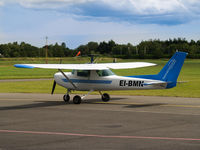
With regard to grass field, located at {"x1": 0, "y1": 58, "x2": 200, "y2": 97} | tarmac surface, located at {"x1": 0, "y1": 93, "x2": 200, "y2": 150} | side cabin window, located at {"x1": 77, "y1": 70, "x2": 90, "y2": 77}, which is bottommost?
grass field, located at {"x1": 0, "y1": 58, "x2": 200, "y2": 97}

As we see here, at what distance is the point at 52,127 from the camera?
468 inches

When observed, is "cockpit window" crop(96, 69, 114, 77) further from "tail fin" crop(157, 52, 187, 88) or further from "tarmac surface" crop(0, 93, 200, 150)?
"tail fin" crop(157, 52, 187, 88)

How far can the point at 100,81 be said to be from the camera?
62.0 feet

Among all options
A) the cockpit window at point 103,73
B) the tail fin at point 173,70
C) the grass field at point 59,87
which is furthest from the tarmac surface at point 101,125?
the grass field at point 59,87

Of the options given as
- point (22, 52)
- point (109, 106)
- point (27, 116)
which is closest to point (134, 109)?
point (109, 106)

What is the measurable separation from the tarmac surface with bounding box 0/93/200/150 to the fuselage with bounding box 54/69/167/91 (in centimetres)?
95

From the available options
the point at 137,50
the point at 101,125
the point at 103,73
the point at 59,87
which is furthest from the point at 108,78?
the point at 137,50

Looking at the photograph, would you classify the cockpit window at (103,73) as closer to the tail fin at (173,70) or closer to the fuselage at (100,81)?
the fuselage at (100,81)

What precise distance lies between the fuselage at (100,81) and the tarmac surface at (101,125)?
95 centimetres

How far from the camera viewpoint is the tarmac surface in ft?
30.6

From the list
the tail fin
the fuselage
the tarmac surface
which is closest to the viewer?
the tarmac surface

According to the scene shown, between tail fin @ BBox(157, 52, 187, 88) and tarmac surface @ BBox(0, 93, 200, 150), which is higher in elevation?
tail fin @ BBox(157, 52, 187, 88)

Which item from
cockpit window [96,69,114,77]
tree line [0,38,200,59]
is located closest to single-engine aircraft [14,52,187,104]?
cockpit window [96,69,114,77]

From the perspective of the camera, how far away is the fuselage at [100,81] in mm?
17906
